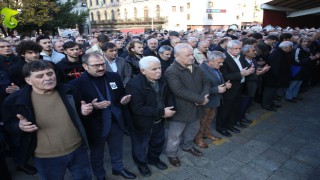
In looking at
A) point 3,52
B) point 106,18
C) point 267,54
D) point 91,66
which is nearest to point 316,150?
point 267,54

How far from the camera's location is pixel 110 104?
A: 290cm

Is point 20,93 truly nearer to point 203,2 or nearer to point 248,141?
point 248,141

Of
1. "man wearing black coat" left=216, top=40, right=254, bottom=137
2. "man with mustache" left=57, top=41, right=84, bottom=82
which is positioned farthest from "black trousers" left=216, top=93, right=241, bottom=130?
"man with mustache" left=57, top=41, right=84, bottom=82

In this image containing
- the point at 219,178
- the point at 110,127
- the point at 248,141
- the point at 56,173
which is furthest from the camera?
the point at 248,141

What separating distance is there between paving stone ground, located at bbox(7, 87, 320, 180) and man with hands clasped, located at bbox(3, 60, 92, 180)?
1.18 metres

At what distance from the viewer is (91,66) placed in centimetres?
274

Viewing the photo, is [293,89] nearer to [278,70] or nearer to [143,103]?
[278,70]

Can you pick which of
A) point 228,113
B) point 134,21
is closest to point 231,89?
point 228,113

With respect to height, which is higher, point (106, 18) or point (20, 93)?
point (106, 18)

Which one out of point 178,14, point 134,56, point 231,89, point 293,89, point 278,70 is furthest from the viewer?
point 178,14

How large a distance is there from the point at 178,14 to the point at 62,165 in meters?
43.3

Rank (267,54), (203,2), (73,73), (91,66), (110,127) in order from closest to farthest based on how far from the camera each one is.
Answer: (91,66)
(110,127)
(73,73)
(267,54)
(203,2)

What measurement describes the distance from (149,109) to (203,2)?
4442 centimetres

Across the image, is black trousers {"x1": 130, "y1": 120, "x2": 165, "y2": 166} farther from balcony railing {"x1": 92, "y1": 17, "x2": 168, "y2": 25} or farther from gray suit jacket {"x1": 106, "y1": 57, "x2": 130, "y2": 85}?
Result: balcony railing {"x1": 92, "y1": 17, "x2": 168, "y2": 25}
